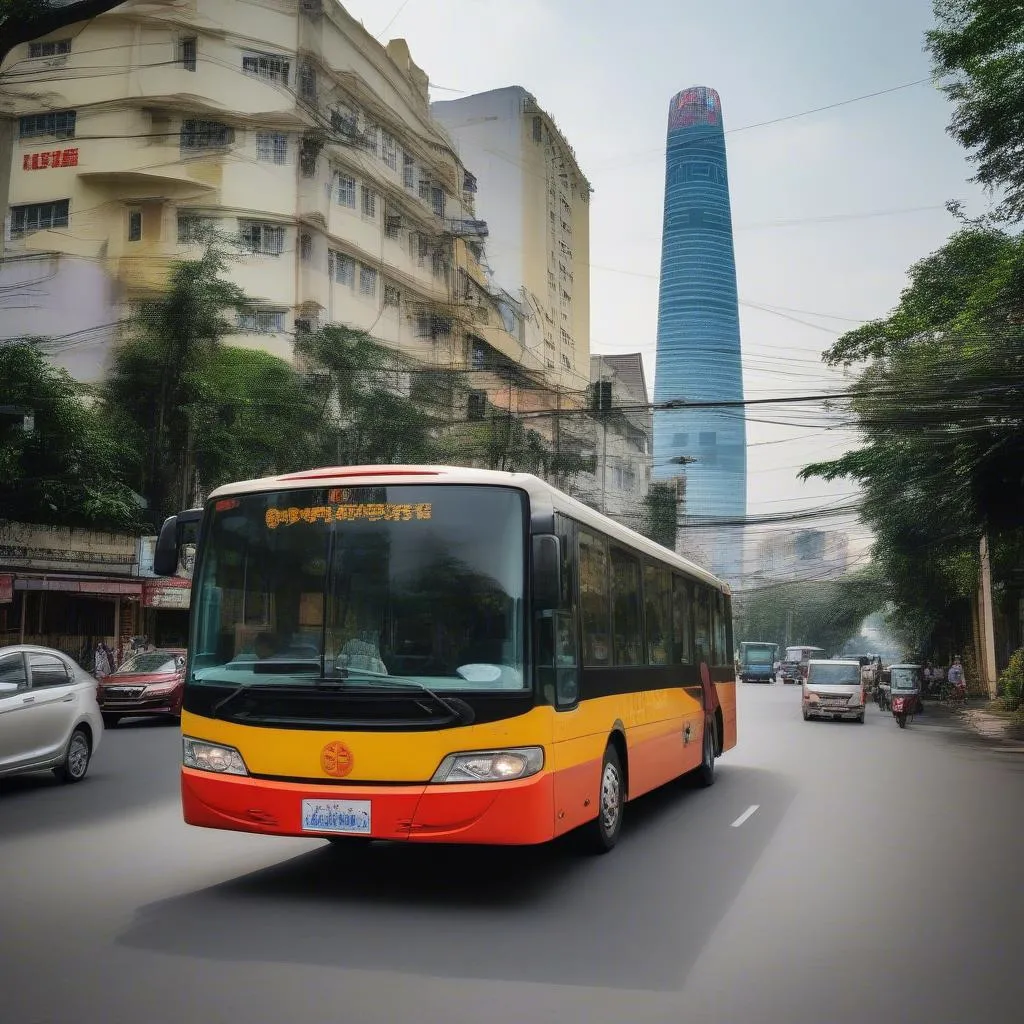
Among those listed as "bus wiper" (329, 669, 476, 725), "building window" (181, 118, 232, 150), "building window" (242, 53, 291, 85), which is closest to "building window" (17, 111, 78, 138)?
"building window" (181, 118, 232, 150)

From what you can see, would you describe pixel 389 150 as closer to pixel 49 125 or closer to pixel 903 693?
pixel 49 125

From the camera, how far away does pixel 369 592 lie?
7426mm

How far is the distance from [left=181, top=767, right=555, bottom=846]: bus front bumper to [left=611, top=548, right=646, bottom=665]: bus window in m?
2.57

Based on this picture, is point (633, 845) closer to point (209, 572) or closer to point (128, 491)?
point (209, 572)

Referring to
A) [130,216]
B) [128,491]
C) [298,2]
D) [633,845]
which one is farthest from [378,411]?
[633,845]

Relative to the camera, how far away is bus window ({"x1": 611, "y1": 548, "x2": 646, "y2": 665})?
969 cm

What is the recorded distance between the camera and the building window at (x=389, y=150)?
185 feet

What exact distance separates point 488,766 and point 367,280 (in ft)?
163

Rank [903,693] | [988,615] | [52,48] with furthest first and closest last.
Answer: [52,48] → [988,615] → [903,693]

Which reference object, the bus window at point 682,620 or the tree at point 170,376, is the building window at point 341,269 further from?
the bus window at point 682,620

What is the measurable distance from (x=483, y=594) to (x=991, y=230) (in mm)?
33128

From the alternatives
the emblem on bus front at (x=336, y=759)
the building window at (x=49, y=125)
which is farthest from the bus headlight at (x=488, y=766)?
the building window at (x=49, y=125)

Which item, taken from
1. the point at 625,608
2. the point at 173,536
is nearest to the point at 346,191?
the point at 625,608

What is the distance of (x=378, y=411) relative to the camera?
45.5 meters
